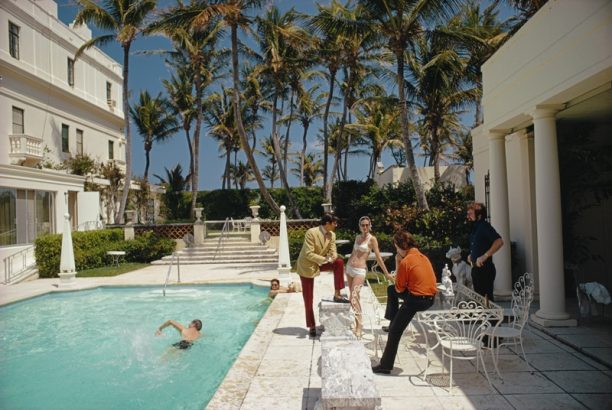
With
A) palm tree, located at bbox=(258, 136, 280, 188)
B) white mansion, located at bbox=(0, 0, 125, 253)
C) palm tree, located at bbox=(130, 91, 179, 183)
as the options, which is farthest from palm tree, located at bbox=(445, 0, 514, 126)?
palm tree, located at bbox=(130, 91, 179, 183)

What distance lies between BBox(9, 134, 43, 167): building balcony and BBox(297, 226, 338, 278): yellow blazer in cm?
1926

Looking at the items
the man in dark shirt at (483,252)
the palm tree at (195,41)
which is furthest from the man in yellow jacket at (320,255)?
the palm tree at (195,41)

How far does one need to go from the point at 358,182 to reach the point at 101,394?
56.3 feet

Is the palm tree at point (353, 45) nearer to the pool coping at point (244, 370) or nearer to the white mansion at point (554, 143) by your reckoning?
the white mansion at point (554, 143)

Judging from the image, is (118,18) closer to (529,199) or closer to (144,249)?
(144,249)

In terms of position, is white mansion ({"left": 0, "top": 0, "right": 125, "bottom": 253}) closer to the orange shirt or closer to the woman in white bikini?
the woman in white bikini

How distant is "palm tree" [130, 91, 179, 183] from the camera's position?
3600cm

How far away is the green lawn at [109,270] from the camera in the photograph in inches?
602

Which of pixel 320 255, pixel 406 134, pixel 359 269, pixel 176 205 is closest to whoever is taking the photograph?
pixel 359 269

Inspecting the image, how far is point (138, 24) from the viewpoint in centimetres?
2316

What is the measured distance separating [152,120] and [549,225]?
114 feet

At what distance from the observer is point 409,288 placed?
474cm

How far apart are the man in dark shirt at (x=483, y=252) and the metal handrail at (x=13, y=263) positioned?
14.3 metres

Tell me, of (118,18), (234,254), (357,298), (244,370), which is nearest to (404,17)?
(234,254)
